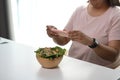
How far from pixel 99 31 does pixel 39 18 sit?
150 centimetres

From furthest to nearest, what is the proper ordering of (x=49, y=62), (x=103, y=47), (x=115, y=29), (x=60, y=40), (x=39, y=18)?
Result: 1. (x=39, y=18)
2. (x=60, y=40)
3. (x=115, y=29)
4. (x=103, y=47)
5. (x=49, y=62)

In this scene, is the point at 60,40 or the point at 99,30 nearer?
the point at 99,30

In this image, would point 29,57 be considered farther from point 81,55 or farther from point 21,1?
point 21,1

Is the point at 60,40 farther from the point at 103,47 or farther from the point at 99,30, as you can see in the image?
the point at 103,47

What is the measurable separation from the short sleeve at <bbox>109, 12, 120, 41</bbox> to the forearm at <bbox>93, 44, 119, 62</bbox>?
93 millimetres

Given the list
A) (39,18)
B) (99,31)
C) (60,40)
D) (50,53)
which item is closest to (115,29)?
(99,31)

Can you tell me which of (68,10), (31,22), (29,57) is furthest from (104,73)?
(31,22)

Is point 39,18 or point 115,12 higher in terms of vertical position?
point 115,12

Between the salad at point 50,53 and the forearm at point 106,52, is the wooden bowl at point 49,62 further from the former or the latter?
the forearm at point 106,52

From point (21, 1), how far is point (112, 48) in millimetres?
1874

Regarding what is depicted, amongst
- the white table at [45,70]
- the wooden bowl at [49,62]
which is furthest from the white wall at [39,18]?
the wooden bowl at [49,62]

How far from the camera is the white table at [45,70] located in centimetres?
129

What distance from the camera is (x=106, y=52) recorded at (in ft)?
5.54

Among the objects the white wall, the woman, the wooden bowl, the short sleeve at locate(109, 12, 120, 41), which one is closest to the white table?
the wooden bowl
